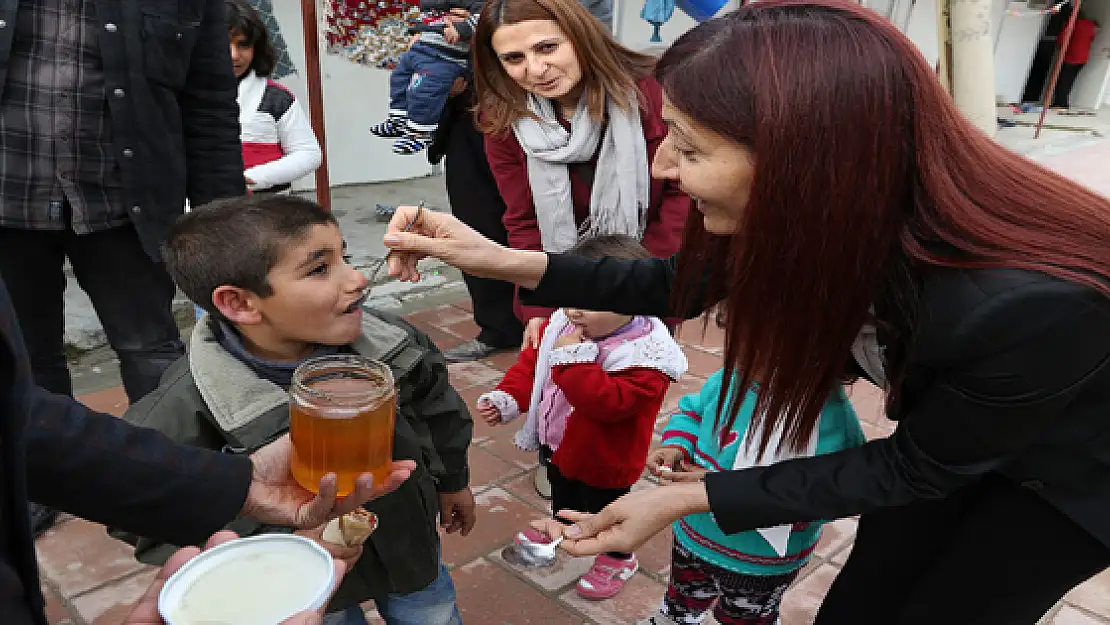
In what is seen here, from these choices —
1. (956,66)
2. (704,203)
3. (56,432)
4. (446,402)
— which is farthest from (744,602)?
(956,66)

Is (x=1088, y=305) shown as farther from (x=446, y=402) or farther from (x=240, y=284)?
(x=240, y=284)

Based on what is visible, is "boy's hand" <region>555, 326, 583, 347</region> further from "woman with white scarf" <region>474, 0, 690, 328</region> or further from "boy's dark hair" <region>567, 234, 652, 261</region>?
"woman with white scarf" <region>474, 0, 690, 328</region>

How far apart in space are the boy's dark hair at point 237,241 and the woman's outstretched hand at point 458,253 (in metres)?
0.23

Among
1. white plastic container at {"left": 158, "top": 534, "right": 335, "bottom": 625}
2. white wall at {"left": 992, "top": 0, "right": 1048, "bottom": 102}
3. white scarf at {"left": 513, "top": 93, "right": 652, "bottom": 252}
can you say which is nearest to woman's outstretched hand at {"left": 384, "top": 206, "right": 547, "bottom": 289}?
white plastic container at {"left": 158, "top": 534, "right": 335, "bottom": 625}

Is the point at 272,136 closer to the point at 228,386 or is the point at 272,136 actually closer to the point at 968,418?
the point at 228,386

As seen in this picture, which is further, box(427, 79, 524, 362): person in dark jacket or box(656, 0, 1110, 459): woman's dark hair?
box(427, 79, 524, 362): person in dark jacket

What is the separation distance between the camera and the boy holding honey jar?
60.9 inches

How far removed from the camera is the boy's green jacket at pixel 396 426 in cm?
155

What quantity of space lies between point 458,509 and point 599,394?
488mm

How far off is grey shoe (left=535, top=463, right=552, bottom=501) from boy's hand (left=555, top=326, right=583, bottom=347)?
83 cm

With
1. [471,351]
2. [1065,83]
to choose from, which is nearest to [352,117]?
[471,351]

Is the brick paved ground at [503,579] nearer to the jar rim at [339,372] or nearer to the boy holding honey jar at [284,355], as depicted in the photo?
the boy holding honey jar at [284,355]

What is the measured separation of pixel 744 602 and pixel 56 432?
1.53m

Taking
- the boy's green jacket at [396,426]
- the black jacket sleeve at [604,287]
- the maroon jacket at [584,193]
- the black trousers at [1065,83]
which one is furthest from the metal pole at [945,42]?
the black trousers at [1065,83]
